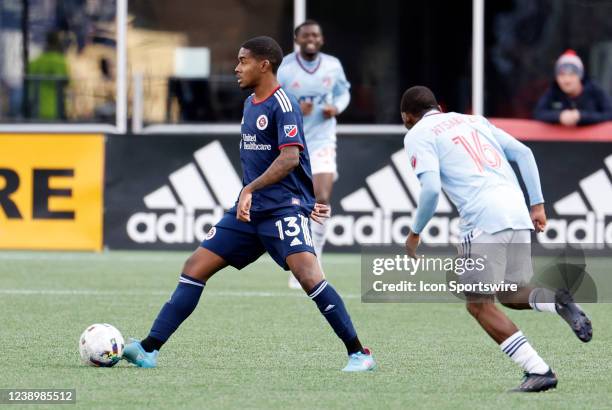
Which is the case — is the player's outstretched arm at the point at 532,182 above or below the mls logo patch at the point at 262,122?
below

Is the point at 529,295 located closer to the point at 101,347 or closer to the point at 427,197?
the point at 427,197

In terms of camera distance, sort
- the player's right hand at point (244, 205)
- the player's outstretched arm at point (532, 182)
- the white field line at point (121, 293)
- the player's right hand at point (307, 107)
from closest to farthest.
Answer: the player's outstretched arm at point (532, 182) → the player's right hand at point (244, 205) → the white field line at point (121, 293) → the player's right hand at point (307, 107)

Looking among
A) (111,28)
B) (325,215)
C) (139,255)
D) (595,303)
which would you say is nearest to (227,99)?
(111,28)

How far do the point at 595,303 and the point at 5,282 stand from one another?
199 inches

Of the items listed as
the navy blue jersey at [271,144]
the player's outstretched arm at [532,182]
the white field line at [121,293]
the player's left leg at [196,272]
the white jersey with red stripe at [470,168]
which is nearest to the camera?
the white jersey with red stripe at [470,168]

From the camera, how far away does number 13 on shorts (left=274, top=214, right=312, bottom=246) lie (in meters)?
8.01

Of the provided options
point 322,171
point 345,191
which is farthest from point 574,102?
point 322,171

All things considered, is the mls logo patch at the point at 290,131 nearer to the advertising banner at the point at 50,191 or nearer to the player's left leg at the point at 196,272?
the player's left leg at the point at 196,272

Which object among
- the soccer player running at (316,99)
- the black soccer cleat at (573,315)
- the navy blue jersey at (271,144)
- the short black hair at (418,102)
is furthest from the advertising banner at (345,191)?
the black soccer cleat at (573,315)

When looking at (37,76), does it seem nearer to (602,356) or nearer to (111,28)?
(111,28)

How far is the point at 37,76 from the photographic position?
59.4 feet

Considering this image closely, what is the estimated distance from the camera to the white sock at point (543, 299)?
7344 millimetres

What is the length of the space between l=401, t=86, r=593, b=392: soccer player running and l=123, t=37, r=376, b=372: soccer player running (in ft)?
2.64
